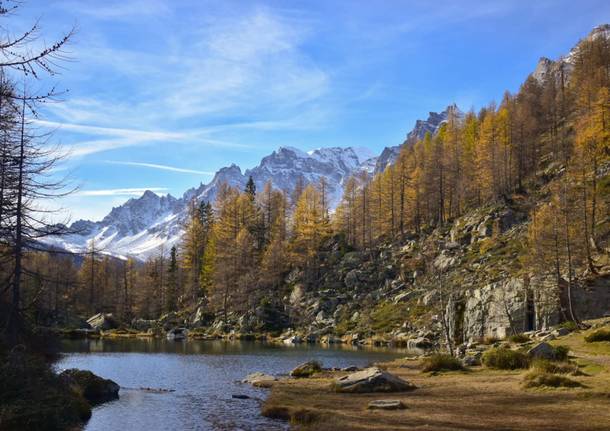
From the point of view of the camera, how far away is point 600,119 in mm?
80125

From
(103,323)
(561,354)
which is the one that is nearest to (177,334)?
(103,323)

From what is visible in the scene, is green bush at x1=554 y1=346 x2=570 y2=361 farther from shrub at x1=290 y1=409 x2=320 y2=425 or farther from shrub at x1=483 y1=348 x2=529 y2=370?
shrub at x1=290 y1=409 x2=320 y2=425

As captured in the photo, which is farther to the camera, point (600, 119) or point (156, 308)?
point (156, 308)

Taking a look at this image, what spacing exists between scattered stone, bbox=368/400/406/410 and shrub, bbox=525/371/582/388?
225 inches

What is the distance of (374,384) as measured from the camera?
85.3 ft

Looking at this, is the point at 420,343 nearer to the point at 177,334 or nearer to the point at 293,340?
the point at 293,340

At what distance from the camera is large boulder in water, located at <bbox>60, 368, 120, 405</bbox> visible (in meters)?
27.4

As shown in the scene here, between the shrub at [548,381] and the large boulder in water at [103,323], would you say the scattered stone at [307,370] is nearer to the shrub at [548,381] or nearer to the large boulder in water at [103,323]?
the shrub at [548,381]

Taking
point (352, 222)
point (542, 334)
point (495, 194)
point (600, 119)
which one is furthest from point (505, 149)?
point (542, 334)

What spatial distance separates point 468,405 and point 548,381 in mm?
4073

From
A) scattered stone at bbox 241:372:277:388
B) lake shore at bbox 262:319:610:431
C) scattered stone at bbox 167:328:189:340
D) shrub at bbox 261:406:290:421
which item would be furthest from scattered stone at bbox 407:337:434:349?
shrub at bbox 261:406:290:421

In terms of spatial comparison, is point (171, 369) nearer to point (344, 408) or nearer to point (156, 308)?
point (344, 408)

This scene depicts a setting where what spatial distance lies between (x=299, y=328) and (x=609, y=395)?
222 ft

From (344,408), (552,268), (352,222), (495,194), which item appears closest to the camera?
(344,408)
